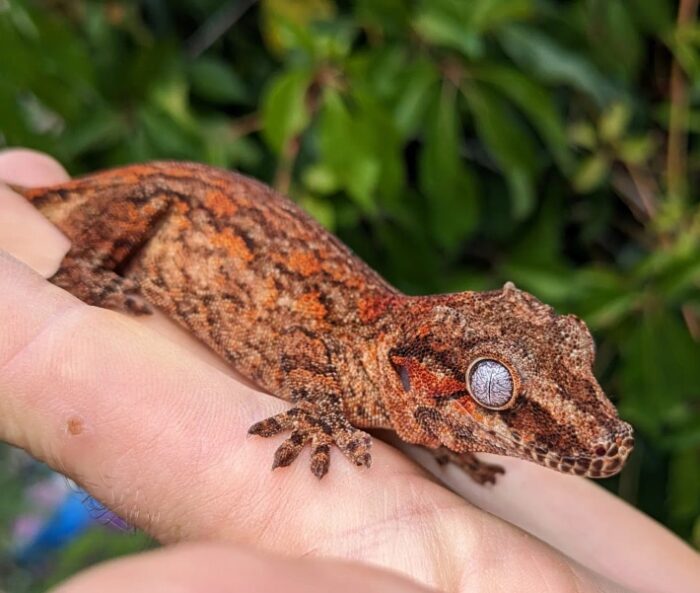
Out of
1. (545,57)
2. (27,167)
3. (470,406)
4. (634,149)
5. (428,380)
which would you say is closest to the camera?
(470,406)

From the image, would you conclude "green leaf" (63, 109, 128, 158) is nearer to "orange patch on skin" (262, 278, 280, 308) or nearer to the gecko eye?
"orange patch on skin" (262, 278, 280, 308)

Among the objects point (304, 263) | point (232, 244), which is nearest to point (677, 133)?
point (304, 263)

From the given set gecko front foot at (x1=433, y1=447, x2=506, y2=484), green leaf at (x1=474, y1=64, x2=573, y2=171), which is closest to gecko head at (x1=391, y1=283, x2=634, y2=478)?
gecko front foot at (x1=433, y1=447, x2=506, y2=484)

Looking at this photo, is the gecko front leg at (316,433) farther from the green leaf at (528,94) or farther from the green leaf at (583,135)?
the green leaf at (583,135)

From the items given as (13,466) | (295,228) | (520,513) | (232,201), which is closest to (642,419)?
(520,513)

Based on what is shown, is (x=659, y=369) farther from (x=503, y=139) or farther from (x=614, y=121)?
(x=614, y=121)

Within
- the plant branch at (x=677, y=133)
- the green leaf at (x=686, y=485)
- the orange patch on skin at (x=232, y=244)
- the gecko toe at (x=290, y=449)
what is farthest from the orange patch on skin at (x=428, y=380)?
the plant branch at (x=677, y=133)
